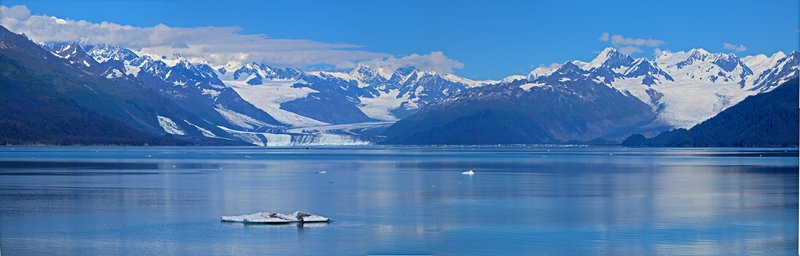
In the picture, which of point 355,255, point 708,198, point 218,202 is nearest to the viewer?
point 355,255

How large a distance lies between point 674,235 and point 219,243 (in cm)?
2046

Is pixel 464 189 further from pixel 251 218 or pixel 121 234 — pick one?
pixel 121 234

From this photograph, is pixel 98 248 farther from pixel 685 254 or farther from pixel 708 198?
pixel 708 198

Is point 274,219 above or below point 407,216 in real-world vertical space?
above

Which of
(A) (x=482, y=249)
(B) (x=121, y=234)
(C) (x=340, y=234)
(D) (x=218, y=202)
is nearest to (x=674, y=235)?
(A) (x=482, y=249)

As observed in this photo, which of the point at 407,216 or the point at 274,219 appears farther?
the point at 407,216

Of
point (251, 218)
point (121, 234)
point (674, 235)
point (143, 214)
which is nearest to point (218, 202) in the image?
point (143, 214)

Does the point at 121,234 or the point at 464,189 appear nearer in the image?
the point at 121,234

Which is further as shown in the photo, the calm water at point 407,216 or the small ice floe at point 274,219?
the small ice floe at point 274,219

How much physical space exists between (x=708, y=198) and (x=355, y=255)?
3883cm

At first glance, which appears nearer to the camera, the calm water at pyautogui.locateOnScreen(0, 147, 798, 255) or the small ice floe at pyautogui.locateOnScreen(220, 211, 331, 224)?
the calm water at pyautogui.locateOnScreen(0, 147, 798, 255)

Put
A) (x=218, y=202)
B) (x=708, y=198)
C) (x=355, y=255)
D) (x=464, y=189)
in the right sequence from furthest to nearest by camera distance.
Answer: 1. (x=464, y=189)
2. (x=708, y=198)
3. (x=218, y=202)
4. (x=355, y=255)

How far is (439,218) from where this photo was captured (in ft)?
199

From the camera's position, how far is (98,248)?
155 feet
